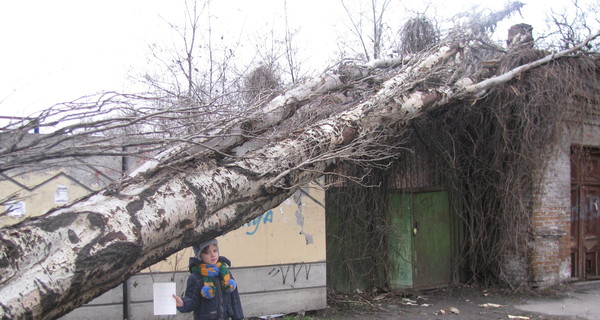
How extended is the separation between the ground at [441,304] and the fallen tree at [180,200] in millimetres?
2532

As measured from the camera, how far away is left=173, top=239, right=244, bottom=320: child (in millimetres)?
4188

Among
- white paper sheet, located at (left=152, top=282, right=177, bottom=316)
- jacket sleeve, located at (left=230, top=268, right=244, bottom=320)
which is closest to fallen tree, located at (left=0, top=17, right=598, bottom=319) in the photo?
white paper sheet, located at (left=152, top=282, right=177, bottom=316)

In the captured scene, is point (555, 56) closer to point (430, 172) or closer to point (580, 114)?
point (580, 114)

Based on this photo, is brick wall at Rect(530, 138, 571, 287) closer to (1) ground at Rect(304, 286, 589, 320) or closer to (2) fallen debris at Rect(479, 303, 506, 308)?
(1) ground at Rect(304, 286, 589, 320)

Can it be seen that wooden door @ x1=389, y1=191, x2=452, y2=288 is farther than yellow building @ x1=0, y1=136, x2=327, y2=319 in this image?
Yes

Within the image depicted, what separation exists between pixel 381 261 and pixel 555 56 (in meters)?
4.22

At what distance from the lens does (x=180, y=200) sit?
3.53m

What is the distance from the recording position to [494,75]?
8188 millimetres

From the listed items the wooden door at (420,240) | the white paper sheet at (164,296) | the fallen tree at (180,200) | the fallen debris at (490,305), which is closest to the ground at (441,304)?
the fallen debris at (490,305)

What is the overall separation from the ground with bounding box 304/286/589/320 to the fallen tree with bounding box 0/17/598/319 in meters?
2.53

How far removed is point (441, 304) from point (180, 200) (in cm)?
534

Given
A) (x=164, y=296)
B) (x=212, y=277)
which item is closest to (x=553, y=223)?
(x=212, y=277)

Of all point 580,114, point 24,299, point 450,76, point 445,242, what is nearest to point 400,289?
point 445,242

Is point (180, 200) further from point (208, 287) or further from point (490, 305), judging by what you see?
point (490, 305)
